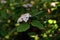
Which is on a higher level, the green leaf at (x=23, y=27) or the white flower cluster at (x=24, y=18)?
the white flower cluster at (x=24, y=18)

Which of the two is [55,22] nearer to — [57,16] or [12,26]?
[57,16]

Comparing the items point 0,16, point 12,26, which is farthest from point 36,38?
point 0,16

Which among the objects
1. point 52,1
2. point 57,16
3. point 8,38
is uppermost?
point 52,1

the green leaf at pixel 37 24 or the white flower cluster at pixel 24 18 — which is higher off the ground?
the white flower cluster at pixel 24 18

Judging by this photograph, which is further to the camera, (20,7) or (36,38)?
(20,7)

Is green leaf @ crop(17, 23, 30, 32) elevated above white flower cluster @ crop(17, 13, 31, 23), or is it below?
below

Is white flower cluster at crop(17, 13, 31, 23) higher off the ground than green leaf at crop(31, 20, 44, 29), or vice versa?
white flower cluster at crop(17, 13, 31, 23)

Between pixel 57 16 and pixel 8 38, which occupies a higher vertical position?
pixel 57 16
